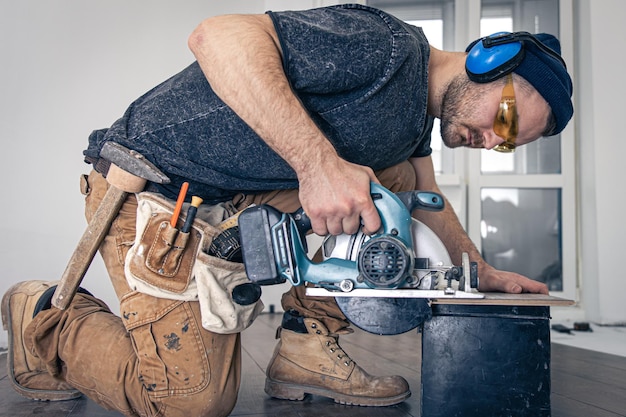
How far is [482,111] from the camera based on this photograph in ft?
4.96

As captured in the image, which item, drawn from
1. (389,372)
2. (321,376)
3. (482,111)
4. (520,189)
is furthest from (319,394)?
(520,189)

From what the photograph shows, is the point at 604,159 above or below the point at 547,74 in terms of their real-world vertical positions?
above

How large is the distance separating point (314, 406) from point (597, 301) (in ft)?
8.72

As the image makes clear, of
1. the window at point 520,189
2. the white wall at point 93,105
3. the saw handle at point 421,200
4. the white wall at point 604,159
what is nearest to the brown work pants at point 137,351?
the saw handle at point 421,200

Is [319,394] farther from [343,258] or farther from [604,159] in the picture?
[604,159]

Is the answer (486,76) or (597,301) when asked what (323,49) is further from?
(597,301)

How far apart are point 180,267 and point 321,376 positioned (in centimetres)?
51

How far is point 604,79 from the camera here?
364cm

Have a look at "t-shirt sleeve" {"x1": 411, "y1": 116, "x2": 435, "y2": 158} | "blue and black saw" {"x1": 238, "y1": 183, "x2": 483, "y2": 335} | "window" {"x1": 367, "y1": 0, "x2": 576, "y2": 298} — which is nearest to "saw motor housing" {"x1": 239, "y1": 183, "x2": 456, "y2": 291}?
"blue and black saw" {"x1": 238, "y1": 183, "x2": 483, "y2": 335}

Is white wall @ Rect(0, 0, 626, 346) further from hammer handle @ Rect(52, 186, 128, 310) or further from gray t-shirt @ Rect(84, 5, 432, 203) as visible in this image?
gray t-shirt @ Rect(84, 5, 432, 203)

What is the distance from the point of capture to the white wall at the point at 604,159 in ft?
11.6

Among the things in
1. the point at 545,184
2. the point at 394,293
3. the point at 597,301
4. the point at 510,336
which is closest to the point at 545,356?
the point at 510,336

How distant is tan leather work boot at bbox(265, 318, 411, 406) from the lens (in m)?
1.57

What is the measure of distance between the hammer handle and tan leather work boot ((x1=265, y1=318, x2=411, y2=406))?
579mm
